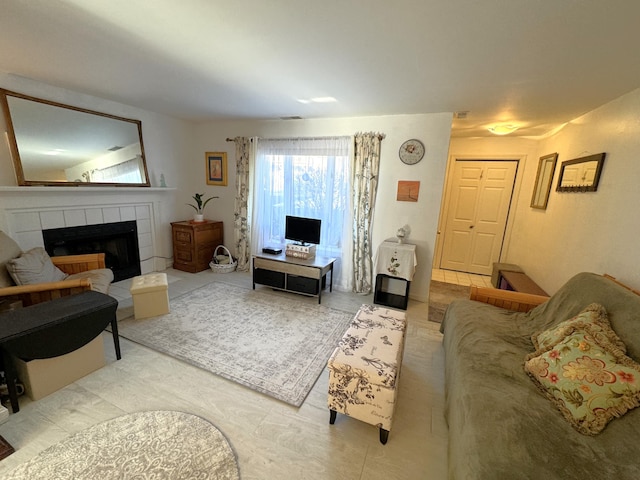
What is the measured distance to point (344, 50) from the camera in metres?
1.73

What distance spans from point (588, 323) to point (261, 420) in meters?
2.07

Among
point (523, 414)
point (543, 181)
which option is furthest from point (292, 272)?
point (543, 181)

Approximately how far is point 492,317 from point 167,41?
314 cm

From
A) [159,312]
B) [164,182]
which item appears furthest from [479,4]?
[164,182]

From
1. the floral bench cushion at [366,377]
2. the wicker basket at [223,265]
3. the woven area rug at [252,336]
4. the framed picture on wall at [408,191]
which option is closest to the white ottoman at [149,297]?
the woven area rug at [252,336]

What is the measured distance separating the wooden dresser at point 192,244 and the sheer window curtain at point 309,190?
855 mm

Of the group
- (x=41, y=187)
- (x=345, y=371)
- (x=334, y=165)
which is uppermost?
(x=334, y=165)

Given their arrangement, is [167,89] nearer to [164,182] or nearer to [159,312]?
[164,182]

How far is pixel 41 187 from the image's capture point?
2775mm

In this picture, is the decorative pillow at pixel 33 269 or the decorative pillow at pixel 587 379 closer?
the decorative pillow at pixel 587 379

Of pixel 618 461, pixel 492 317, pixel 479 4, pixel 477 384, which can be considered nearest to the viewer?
pixel 618 461

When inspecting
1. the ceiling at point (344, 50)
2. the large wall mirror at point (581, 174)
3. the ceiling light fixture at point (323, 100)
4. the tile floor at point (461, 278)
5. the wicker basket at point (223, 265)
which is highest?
the ceiling light fixture at point (323, 100)

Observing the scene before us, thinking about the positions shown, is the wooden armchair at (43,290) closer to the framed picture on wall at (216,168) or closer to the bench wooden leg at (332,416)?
the bench wooden leg at (332,416)

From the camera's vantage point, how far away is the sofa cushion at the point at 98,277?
2.45 metres
